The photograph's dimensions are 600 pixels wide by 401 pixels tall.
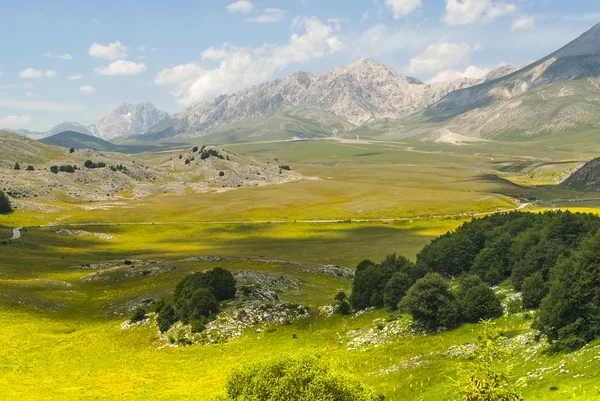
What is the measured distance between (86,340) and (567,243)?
73825 mm

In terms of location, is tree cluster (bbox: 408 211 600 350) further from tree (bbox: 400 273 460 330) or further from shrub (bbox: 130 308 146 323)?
shrub (bbox: 130 308 146 323)

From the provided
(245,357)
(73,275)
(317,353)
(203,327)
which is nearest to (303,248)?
(73,275)

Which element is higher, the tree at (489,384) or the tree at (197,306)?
the tree at (489,384)

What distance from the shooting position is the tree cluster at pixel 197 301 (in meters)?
66.2

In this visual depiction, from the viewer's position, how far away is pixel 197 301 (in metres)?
67.8

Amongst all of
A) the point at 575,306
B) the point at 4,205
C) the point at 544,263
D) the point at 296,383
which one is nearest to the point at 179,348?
the point at 296,383

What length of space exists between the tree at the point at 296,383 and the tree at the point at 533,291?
31439 millimetres

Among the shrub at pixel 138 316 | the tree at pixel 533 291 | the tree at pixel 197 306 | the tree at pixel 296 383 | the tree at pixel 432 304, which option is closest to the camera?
the tree at pixel 296 383

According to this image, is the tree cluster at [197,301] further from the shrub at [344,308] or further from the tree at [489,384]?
the tree at [489,384]

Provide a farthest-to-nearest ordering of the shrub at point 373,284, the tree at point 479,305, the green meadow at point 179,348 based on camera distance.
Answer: the shrub at point 373,284 → the tree at point 479,305 → the green meadow at point 179,348

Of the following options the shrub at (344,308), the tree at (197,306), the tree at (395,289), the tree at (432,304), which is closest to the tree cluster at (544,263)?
the tree at (432,304)

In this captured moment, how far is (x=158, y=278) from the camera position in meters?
97.4

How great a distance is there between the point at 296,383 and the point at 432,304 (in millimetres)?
30553

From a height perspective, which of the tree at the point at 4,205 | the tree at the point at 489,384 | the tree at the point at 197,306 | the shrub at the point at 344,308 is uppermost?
the tree at the point at 4,205
